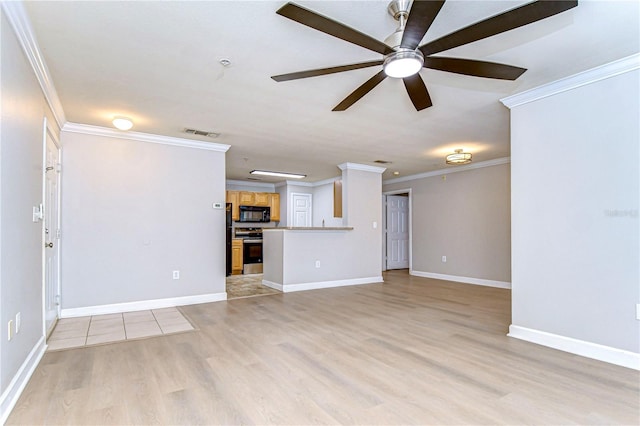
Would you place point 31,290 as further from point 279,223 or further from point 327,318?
point 279,223

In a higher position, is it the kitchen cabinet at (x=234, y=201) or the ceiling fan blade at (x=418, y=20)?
the ceiling fan blade at (x=418, y=20)

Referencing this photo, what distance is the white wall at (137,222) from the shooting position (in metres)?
4.23

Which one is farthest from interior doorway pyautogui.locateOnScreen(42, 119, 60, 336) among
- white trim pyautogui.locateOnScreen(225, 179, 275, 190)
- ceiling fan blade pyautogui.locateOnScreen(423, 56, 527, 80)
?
white trim pyautogui.locateOnScreen(225, 179, 275, 190)

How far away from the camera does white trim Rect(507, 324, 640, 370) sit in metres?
2.64

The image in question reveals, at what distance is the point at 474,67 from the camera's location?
2158 millimetres

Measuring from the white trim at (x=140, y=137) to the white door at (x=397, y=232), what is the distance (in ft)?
16.4

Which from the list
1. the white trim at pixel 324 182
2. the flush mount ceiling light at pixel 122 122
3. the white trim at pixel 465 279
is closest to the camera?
the flush mount ceiling light at pixel 122 122

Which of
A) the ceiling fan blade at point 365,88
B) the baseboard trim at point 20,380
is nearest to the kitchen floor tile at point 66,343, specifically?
the baseboard trim at point 20,380

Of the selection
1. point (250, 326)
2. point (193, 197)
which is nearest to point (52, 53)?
point (193, 197)

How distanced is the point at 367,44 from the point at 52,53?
7.55 feet

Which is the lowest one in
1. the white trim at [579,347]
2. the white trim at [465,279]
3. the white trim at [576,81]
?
the white trim at [465,279]

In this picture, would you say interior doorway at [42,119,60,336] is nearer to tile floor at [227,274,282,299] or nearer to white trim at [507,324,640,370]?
tile floor at [227,274,282,299]

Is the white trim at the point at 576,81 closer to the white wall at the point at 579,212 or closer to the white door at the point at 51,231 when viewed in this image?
the white wall at the point at 579,212

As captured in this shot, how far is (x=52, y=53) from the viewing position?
2502 mm
